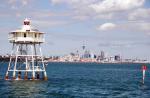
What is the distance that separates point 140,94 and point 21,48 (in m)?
30.4

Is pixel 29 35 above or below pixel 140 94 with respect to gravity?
above

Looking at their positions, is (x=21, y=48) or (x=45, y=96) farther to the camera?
(x=21, y=48)

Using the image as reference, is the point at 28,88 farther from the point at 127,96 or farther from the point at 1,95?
the point at 127,96

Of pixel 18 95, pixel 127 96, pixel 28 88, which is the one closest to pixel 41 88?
pixel 28 88

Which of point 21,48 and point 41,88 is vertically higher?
point 21,48

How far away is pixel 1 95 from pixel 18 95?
2.35m

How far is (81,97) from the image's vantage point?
5706 cm

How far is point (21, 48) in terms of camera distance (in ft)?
278

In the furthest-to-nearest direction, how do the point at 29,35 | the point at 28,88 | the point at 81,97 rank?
the point at 29,35
the point at 28,88
the point at 81,97

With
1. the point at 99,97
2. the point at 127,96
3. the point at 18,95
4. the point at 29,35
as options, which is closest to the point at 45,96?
the point at 18,95

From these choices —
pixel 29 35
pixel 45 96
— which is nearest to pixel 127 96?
pixel 45 96

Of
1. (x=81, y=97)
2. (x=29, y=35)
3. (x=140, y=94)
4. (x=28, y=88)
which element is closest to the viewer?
(x=81, y=97)

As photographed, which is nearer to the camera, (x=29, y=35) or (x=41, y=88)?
(x=41, y=88)

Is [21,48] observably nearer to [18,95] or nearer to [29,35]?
[29,35]
